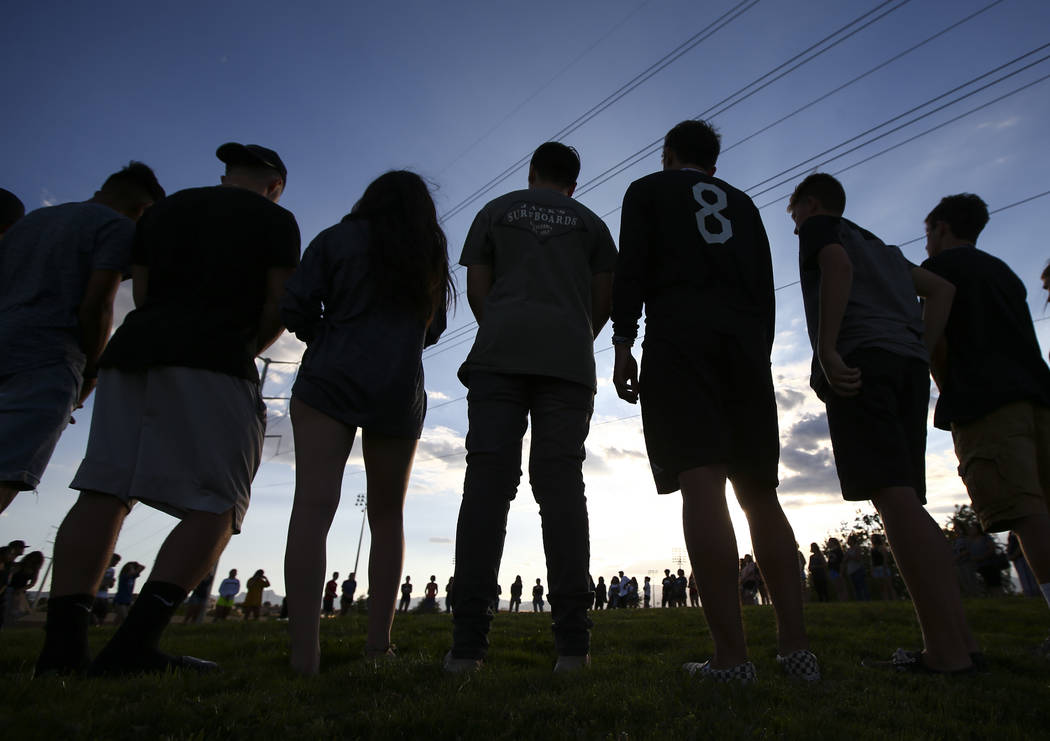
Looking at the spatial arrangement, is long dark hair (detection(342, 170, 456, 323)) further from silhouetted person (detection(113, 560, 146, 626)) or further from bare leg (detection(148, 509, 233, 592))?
silhouetted person (detection(113, 560, 146, 626))

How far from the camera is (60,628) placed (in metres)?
2.59

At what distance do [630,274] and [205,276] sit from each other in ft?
6.74

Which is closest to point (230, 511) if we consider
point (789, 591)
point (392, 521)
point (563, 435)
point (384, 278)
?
point (392, 521)

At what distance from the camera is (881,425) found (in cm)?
309

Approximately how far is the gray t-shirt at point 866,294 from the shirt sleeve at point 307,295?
102 inches

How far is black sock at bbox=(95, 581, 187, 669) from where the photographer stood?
8.21 ft

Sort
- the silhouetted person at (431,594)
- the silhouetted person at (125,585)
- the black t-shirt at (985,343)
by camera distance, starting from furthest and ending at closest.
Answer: the silhouetted person at (431,594)
the silhouetted person at (125,585)
the black t-shirt at (985,343)

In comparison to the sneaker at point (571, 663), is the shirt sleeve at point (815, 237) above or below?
above

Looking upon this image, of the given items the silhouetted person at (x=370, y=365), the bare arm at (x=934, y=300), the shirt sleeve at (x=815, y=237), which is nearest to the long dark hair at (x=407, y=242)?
the silhouetted person at (x=370, y=365)

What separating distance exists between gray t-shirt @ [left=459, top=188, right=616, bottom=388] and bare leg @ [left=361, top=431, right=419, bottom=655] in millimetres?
503

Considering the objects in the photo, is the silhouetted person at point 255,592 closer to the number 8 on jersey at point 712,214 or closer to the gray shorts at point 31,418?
the gray shorts at point 31,418

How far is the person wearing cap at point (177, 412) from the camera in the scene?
2.62 metres

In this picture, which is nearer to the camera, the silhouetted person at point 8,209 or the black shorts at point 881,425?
the black shorts at point 881,425

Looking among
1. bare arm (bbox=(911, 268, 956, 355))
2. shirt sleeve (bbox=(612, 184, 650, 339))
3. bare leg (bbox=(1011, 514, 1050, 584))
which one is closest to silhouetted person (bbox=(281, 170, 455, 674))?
shirt sleeve (bbox=(612, 184, 650, 339))
